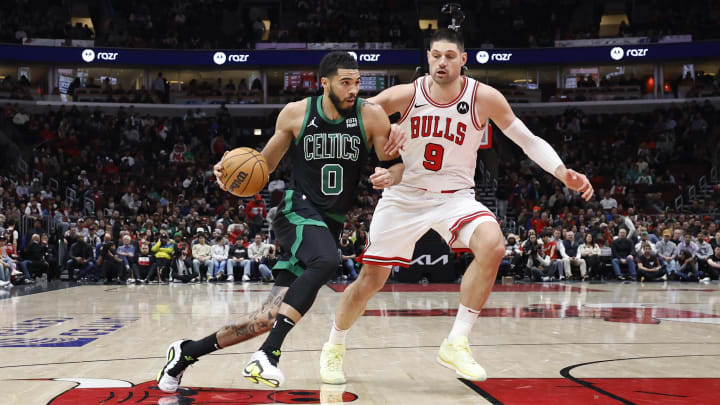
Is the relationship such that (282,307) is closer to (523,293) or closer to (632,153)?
(523,293)

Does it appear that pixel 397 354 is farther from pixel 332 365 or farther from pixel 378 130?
pixel 378 130

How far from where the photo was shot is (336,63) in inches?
165

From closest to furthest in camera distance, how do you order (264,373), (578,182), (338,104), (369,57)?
(264,373)
(338,104)
(578,182)
(369,57)

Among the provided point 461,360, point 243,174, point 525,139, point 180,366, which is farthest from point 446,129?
point 180,366

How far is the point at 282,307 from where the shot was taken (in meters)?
3.86

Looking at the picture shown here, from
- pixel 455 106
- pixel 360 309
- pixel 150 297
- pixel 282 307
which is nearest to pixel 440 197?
pixel 455 106

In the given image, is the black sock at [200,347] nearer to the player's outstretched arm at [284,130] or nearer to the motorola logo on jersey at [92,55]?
the player's outstretched arm at [284,130]

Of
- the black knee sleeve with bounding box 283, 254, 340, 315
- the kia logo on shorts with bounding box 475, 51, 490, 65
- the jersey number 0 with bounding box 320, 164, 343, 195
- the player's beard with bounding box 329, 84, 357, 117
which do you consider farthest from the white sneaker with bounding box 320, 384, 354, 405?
the kia logo on shorts with bounding box 475, 51, 490, 65

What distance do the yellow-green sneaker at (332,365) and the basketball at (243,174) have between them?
3.37 feet

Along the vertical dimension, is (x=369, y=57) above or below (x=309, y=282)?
above

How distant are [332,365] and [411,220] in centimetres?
104

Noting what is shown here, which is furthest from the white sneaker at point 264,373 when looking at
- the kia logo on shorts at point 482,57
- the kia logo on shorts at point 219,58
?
the kia logo on shorts at point 219,58

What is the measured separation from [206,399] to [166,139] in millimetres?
24618

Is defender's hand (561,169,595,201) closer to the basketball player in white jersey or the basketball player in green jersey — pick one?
the basketball player in white jersey
